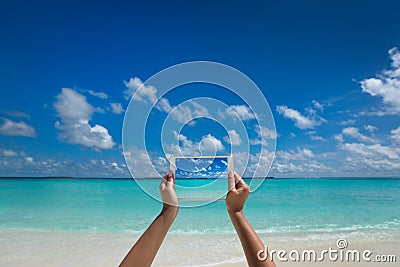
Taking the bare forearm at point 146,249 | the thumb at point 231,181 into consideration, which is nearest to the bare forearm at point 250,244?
the thumb at point 231,181

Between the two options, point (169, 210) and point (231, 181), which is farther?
point (231, 181)

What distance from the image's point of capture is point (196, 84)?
1.90 m

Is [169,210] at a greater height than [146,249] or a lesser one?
greater

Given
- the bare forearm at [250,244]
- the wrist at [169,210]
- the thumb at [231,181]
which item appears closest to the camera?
the bare forearm at [250,244]

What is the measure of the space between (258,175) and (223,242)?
174 inches

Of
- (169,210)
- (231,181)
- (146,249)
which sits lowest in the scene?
(146,249)

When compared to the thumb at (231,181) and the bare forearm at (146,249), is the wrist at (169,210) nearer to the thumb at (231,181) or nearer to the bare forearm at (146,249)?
the bare forearm at (146,249)

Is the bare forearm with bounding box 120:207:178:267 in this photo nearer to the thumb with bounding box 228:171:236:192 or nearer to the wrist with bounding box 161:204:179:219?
the wrist with bounding box 161:204:179:219

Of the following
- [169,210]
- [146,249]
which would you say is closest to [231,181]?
[169,210]

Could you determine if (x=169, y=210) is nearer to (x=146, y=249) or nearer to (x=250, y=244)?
(x=146, y=249)

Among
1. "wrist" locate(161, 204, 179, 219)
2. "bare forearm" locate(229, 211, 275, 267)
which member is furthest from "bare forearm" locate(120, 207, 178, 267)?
"bare forearm" locate(229, 211, 275, 267)

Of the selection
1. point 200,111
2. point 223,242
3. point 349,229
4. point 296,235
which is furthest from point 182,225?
point 200,111

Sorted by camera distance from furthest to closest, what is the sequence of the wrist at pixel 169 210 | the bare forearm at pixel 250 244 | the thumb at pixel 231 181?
the thumb at pixel 231 181 < the wrist at pixel 169 210 < the bare forearm at pixel 250 244

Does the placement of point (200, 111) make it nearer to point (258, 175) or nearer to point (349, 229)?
point (258, 175)
